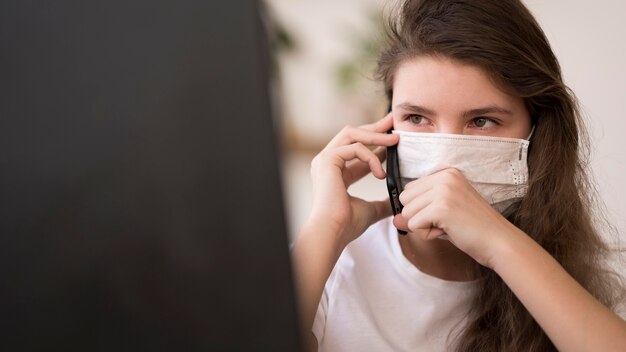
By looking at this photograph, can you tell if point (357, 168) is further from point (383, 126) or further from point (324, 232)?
point (324, 232)

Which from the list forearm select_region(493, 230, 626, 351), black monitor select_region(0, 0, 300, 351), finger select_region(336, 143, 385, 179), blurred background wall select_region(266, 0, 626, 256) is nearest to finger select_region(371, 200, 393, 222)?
finger select_region(336, 143, 385, 179)

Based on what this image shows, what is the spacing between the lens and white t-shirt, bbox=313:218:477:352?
4.13ft

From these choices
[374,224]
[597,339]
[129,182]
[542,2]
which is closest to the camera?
[129,182]

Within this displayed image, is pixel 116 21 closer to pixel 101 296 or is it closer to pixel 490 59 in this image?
pixel 101 296

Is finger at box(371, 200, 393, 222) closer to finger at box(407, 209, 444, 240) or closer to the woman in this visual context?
the woman

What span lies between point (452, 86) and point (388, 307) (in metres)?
0.48

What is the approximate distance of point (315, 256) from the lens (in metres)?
1.18

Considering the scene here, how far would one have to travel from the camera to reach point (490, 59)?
119 centimetres

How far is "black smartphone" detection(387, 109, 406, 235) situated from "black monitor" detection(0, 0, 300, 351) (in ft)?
3.12

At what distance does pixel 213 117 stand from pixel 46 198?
83mm

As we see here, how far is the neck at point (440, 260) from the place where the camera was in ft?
4.38

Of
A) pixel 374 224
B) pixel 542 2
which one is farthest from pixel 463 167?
pixel 542 2

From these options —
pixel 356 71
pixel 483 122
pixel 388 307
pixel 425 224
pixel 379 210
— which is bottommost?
pixel 356 71

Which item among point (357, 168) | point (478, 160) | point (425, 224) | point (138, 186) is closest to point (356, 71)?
point (357, 168)
